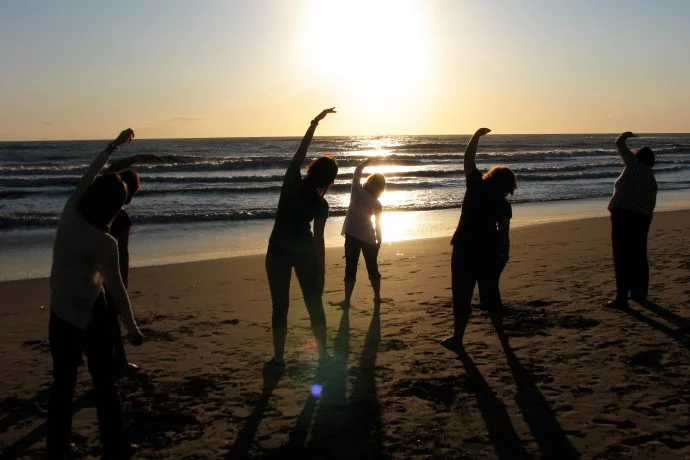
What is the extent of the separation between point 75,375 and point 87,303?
42 cm

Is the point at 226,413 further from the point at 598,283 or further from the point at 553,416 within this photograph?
the point at 598,283

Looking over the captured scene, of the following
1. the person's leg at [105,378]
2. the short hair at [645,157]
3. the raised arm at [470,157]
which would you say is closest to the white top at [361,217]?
the raised arm at [470,157]

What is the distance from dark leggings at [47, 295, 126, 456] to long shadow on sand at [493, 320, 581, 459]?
2.35m

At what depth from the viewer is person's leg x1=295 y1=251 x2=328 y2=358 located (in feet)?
16.4

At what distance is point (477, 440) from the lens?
12.9 ft

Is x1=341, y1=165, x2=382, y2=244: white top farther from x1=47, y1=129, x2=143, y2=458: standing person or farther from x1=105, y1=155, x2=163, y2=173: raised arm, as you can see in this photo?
x1=47, y1=129, x2=143, y2=458: standing person

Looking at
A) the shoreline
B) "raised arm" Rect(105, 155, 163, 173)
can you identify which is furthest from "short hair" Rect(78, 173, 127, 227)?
the shoreline

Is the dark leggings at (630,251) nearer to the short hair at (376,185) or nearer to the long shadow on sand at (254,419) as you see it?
the short hair at (376,185)

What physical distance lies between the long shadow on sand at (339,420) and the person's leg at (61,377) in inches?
44.2

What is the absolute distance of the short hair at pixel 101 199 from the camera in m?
3.53

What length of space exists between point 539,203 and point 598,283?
1362 centimetres

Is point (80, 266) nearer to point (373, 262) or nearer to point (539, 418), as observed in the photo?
point (539, 418)

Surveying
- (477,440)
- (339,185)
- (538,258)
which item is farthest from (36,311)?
(339,185)

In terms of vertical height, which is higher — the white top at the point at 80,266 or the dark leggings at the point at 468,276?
the white top at the point at 80,266
